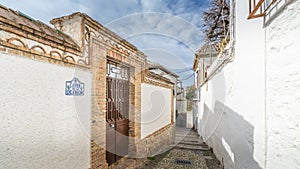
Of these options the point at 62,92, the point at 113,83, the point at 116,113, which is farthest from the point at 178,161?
the point at 62,92

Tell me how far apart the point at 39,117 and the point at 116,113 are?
92.9 inches

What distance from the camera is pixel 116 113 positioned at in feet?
14.4

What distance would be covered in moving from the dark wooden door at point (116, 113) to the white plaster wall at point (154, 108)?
0.93 m

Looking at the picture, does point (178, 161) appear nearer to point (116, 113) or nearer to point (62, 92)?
point (116, 113)

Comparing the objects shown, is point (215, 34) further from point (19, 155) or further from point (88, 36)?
point (19, 155)

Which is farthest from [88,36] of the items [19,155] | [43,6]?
[19,155]

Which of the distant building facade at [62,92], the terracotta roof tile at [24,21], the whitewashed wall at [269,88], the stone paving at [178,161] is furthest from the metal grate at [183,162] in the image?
the terracotta roof tile at [24,21]

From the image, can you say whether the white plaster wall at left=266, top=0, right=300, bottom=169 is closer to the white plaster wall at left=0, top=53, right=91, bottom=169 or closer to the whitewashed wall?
the whitewashed wall

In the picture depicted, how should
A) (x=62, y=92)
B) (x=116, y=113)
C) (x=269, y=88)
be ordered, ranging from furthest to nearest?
(x=116, y=113)
(x=62, y=92)
(x=269, y=88)

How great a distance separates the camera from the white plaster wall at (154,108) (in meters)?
5.83

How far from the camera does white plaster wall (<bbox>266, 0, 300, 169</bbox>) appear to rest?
5.37ft

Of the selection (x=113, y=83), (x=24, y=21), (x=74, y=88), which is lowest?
(x=74, y=88)

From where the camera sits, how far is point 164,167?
17.2 ft

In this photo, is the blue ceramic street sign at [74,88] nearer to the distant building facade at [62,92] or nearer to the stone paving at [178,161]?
the distant building facade at [62,92]
